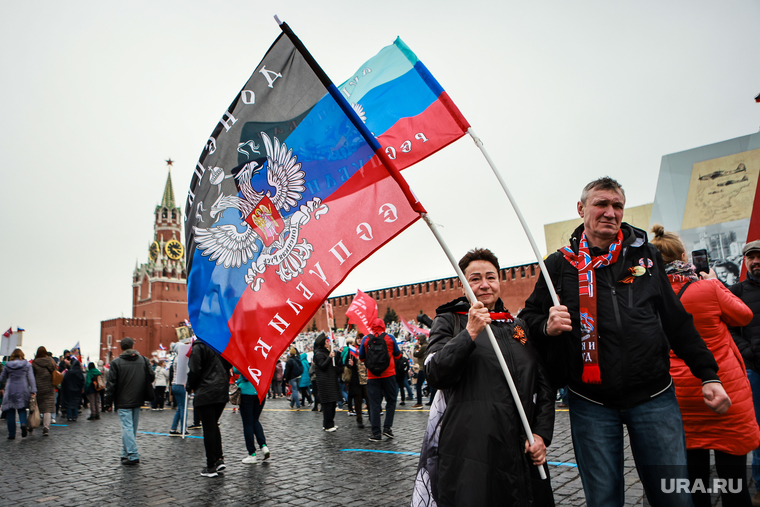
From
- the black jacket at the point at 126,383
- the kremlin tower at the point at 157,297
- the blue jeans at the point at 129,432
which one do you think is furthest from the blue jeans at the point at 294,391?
the kremlin tower at the point at 157,297

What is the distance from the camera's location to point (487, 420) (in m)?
2.17

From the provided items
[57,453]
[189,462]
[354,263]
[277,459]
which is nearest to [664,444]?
[354,263]

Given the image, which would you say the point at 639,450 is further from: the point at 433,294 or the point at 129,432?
the point at 433,294

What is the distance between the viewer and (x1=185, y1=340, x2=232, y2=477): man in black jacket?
214 inches

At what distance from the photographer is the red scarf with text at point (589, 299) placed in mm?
2172

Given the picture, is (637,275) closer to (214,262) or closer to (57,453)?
(214,262)

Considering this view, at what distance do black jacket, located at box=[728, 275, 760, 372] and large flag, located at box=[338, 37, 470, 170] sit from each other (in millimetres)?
2590

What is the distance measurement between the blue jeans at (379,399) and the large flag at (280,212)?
4.57 meters

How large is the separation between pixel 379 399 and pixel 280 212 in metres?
4.91

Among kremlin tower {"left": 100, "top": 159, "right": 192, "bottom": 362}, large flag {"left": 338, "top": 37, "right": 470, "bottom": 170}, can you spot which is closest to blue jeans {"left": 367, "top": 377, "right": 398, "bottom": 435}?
large flag {"left": 338, "top": 37, "right": 470, "bottom": 170}

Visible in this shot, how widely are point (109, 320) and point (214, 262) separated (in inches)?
3443

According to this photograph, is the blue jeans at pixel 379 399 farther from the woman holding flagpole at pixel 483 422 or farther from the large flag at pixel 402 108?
the woman holding flagpole at pixel 483 422

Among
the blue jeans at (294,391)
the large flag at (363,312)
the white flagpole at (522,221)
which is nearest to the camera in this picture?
the white flagpole at (522,221)

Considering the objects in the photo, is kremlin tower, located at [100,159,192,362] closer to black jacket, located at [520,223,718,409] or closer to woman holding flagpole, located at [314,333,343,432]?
woman holding flagpole, located at [314,333,343,432]
